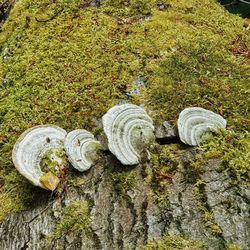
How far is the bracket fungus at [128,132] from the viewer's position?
12.4 feet

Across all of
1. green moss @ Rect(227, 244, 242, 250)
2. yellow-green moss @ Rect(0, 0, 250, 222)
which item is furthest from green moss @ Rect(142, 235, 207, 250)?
yellow-green moss @ Rect(0, 0, 250, 222)

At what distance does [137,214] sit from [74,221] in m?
0.53

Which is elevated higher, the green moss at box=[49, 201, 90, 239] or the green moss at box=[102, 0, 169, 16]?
the green moss at box=[102, 0, 169, 16]

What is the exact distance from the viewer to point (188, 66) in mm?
4953

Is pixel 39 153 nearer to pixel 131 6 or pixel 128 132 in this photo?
pixel 128 132

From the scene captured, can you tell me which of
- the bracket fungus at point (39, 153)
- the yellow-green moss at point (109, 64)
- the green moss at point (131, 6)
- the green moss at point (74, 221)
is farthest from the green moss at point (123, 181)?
the green moss at point (131, 6)

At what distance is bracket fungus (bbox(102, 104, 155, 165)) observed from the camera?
3.77 m

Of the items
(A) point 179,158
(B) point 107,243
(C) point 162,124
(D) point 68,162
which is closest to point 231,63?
(C) point 162,124

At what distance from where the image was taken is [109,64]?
17.0 ft

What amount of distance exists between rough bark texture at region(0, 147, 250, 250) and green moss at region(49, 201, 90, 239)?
4 cm

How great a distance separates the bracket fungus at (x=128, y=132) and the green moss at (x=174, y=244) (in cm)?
76

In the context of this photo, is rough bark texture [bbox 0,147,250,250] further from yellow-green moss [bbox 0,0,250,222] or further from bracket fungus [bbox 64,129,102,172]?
yellow-green moss [bbox 0,0,250,222]

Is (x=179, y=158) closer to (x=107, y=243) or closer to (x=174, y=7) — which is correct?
(x=107, y=243)

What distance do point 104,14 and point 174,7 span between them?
963 millimetres
